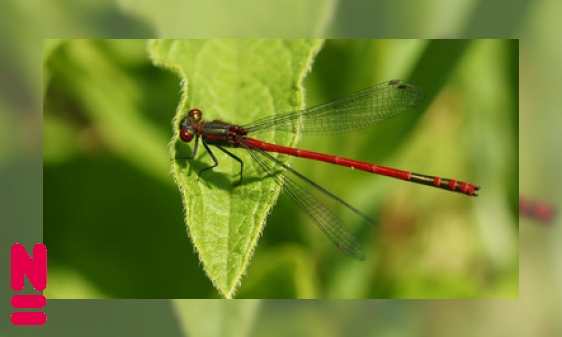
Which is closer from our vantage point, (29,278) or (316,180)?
(29,278)

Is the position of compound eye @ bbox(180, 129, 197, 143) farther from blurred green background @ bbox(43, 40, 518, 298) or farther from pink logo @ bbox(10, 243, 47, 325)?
pink logo @ bbox(10, 243, 47, 325)

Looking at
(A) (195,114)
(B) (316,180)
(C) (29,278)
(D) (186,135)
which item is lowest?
(C) (29,278)

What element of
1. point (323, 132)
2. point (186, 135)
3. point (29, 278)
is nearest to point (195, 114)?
point (186, 135)

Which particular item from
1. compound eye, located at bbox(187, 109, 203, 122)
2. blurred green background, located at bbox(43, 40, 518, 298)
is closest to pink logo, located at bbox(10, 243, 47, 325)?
blurred green background, located at bbox(43, 40, 518, 298)

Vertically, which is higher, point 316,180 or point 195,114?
point 195,114

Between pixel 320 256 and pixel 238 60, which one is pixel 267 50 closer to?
pixel 238 60

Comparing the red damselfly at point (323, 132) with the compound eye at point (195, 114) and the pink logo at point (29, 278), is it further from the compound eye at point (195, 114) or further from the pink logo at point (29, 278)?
the pink logo at point (29, 278)

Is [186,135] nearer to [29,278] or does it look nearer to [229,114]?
[229,114]
